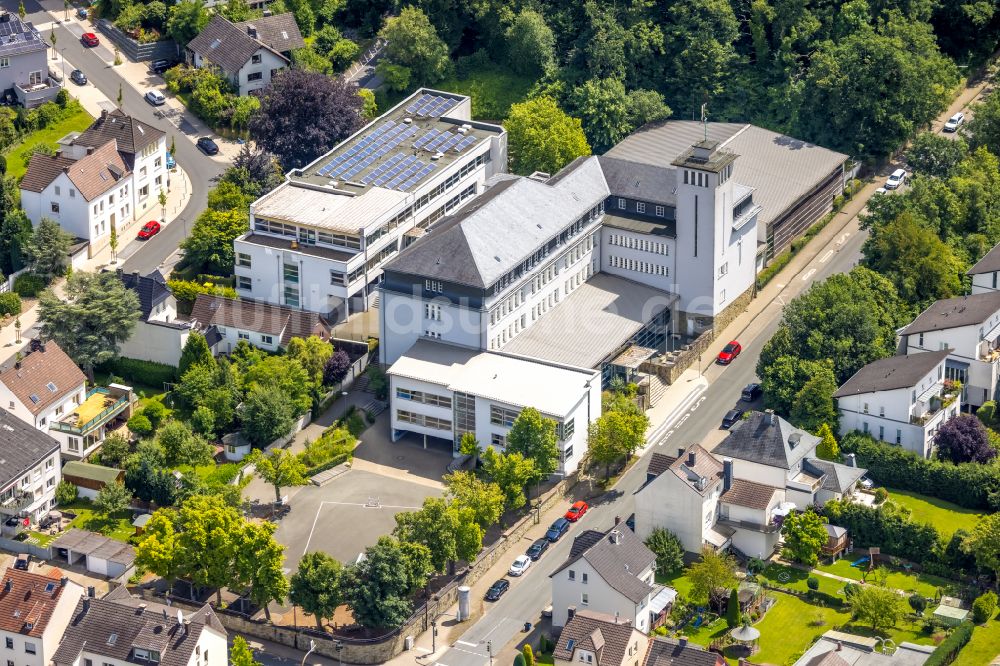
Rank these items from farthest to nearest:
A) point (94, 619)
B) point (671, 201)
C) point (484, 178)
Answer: point (484, 178) < point (671, 201) < point (94, 619)

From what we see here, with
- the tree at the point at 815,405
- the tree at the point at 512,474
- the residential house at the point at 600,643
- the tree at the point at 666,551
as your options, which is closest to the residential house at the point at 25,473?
the tree at the point at 512,474

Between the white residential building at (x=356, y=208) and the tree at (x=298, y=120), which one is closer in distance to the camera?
the white residential building at (x=356, y=208)

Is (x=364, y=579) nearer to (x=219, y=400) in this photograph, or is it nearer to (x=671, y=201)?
(x=219, y=400)

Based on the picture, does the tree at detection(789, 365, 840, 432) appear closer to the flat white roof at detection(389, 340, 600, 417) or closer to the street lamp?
the flat white roof at detection(389, 340, 600, 417)

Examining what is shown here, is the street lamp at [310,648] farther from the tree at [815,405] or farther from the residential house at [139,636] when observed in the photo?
the tree at [815,405]

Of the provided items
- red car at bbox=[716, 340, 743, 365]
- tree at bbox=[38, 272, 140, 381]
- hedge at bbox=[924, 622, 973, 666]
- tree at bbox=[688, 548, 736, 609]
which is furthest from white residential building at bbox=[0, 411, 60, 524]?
hedge at bbox=[924, 622, 973, 666]

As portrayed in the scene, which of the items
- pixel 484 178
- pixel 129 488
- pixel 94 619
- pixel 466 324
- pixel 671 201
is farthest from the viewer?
pixel 484 178

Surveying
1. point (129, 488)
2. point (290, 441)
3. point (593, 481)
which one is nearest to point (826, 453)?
point (593, 481)

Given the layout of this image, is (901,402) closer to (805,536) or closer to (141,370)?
(805,536)
